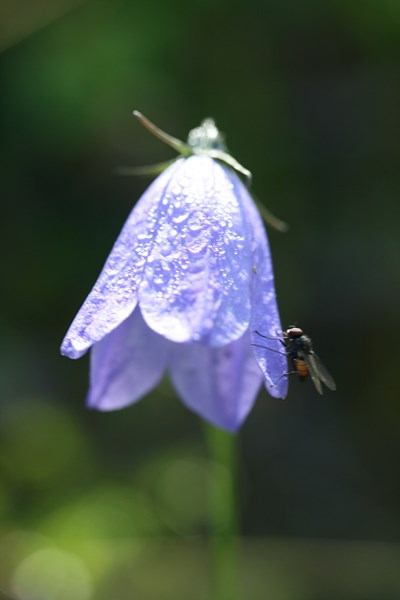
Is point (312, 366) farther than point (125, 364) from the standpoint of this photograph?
No

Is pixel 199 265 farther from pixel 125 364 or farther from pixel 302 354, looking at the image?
pixel 125 364

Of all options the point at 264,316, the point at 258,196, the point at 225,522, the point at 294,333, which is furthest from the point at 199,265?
the point at 258,196

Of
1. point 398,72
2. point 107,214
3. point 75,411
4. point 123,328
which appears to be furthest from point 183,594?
point 398,72

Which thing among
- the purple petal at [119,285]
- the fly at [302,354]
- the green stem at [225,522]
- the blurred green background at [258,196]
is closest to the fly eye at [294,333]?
the fly at [302,354]

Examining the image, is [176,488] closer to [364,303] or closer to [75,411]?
[75,411]

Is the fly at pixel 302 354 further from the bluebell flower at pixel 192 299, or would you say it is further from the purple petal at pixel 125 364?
the purple petal at pixel 125 364

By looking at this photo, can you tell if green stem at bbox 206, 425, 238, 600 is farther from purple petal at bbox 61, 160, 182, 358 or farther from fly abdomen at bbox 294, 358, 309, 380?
purple petal at bbox 61, 160, 182, 358

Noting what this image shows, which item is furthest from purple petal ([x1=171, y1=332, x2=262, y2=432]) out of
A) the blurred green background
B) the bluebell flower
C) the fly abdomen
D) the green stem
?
the blurred green background
